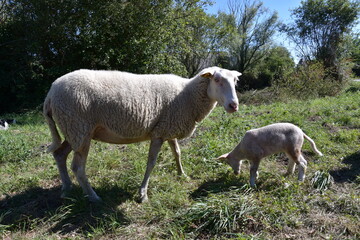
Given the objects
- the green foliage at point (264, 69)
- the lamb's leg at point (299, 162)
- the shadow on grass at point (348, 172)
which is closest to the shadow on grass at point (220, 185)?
the lamb's leg at point (299, 162)

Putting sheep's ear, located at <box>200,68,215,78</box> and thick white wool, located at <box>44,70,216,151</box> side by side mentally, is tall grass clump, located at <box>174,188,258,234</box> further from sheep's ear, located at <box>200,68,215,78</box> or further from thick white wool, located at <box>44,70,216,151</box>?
sheep's ear, located at <box>200,68,215,78</box>

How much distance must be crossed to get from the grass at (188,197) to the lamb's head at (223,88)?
115 centimetres

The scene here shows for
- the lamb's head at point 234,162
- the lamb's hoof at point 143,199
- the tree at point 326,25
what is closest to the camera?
the lamb's hoof at point 143,199

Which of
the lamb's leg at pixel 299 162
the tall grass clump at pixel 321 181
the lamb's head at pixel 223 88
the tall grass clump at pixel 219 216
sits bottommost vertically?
the tall grass clump at pixel 219 216

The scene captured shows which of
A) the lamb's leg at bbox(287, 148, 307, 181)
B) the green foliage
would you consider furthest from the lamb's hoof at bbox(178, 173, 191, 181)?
the green foliage

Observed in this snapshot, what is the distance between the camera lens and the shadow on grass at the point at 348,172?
3.75 meters

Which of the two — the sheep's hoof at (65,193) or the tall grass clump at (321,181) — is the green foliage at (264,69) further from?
the sheep's hoof at (65,193)

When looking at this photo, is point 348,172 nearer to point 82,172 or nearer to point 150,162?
point 150,162

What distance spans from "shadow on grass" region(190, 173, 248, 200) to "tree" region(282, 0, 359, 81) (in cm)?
1982

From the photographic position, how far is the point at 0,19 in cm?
1201

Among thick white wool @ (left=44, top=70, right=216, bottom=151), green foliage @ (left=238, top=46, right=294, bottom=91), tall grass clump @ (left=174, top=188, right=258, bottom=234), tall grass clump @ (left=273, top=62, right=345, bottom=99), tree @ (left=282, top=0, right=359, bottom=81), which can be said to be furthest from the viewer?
green foliage @ (left=238, top=46, right=294, bottom=91)

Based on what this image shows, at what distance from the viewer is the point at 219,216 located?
2791mm

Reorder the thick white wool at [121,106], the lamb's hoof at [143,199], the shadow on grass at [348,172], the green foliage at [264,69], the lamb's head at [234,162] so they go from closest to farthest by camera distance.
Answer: the thick white wool at [121,106] → the lamb's hoof at [143,199] → the shadow on grass at [348,172] → the lamb's head at [234,162] → the green foliage at [264,69]

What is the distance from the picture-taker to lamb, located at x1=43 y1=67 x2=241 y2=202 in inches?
129
